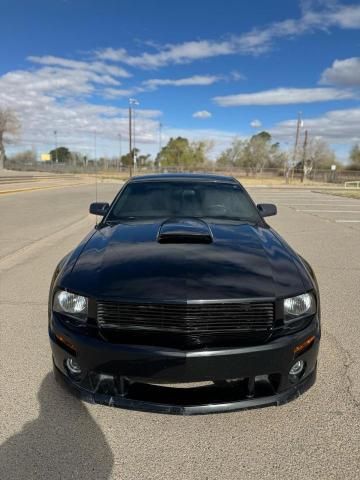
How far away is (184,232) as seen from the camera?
3107 mm

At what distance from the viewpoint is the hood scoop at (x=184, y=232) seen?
3.01 m

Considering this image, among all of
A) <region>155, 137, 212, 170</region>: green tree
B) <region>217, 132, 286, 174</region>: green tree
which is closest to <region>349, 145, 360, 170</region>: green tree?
<region>217, 132, 286, 174</region>: green tree

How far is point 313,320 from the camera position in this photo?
2.52 m

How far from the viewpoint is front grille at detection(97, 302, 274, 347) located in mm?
2254

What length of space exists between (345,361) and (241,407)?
4.90 feet

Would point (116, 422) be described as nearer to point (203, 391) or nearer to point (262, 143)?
point (203, 391)

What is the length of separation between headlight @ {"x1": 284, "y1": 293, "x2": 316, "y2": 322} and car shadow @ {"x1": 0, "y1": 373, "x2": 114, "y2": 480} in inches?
52.4

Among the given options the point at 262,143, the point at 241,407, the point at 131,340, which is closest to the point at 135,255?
the point at 131,340

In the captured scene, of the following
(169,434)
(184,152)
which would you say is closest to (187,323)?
(169,434)

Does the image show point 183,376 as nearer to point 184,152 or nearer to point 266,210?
point 266,210

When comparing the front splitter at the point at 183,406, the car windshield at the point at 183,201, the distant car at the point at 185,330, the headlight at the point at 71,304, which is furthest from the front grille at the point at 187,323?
the car windshield at the point at 183,201

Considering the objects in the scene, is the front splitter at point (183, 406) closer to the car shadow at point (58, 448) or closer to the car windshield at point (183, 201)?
the car shadow at point (58, 448)

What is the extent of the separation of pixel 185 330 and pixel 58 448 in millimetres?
1009

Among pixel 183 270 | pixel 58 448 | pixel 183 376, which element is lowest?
pixel 58 448
